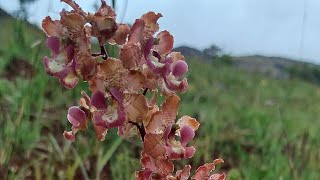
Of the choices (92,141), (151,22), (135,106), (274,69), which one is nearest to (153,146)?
(135,106)

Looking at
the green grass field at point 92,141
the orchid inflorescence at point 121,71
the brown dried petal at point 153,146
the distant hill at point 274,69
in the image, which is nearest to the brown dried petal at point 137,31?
the orchid inflorescence at point 121,71

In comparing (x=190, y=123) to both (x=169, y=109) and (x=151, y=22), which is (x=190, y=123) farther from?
(x=151, y=22)

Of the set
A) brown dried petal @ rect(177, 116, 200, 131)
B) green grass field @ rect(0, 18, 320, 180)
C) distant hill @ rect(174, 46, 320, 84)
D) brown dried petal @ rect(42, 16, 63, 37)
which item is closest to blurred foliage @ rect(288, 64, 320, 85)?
distant hill @ rect(174, 46, 320, 84)

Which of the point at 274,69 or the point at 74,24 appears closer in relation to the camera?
the point at 74,24

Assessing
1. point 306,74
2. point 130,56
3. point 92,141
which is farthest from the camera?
point 306,74

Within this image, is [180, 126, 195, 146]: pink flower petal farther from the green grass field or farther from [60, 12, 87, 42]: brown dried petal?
the green grass field

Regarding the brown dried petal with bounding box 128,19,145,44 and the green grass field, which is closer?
the brown dried petal with bounding box 128,19,145,44

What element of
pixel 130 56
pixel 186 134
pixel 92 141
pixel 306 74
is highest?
pixel 130 56
